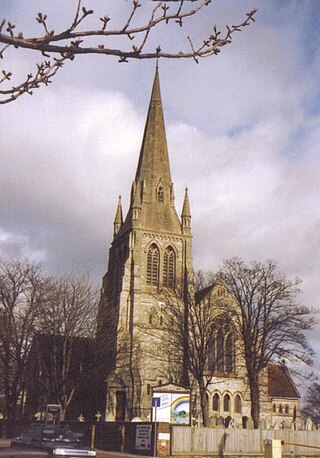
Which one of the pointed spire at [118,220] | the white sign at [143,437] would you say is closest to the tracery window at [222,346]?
the white sign at [143,437]

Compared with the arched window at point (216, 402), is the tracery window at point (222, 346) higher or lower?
higher

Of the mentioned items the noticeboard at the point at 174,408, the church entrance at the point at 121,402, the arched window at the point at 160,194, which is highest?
the arched window at the point at 160,194

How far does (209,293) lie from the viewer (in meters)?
47.2

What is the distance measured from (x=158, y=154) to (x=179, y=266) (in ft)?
47.9

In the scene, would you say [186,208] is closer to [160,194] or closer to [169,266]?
[160,194]

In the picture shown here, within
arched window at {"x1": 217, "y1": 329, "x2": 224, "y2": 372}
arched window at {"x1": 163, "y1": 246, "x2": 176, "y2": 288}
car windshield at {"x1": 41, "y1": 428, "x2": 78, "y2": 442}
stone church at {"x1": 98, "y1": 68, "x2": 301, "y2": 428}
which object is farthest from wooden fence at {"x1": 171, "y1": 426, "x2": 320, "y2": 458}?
arched window at {"x1": 163, "y1": 246, "x2": 176, "y2": 288}

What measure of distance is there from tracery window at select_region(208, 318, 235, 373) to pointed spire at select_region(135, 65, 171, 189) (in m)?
20.8

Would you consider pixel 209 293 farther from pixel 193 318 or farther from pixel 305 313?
pixel 305 313

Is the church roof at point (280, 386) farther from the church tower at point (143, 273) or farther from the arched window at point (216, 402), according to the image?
the church tower at point (143, 273)

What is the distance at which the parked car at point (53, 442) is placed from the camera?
48.4ft

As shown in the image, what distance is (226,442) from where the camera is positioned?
97.5ft

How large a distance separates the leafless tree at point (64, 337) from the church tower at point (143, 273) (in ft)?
10.3

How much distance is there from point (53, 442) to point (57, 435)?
2.58 ft

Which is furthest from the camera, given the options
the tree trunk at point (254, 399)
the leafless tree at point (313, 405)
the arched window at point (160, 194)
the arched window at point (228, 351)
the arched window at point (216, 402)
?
the leafless tree at point (313, 405)
